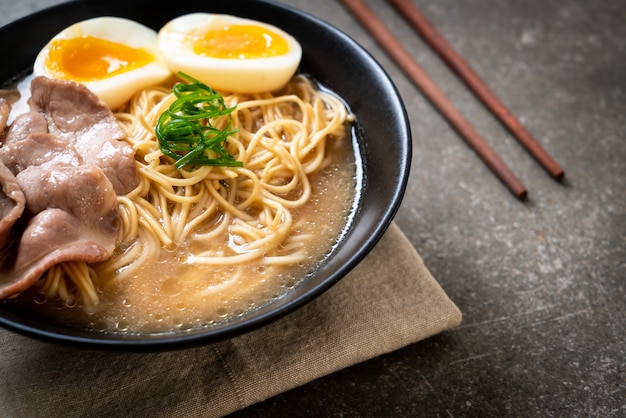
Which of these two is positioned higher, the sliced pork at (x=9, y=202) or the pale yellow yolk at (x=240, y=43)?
the pale yellow yolk at (x=240, y=43)

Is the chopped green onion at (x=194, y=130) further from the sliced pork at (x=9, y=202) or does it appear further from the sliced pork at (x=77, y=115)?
the sliced pork at (x=9, y=202)

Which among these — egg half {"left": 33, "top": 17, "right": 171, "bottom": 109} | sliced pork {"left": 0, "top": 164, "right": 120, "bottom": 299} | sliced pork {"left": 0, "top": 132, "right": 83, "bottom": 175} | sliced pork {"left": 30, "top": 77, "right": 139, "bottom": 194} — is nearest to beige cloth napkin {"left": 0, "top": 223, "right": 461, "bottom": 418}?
sliced pork {"left": 0, "top": 164, "right": 120, "bottom": 299}

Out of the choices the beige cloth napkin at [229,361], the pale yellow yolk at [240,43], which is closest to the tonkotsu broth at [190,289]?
the beige cloth napkin at [229,361]

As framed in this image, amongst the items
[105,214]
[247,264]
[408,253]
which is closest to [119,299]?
[105,214]

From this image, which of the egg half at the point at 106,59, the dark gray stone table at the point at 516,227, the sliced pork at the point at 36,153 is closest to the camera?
the sliced pork at the point at 36,153

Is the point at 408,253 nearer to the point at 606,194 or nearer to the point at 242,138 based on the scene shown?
the point at 242,138

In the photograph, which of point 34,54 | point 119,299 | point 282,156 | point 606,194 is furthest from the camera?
point 606,194

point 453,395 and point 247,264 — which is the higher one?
point 247,264
